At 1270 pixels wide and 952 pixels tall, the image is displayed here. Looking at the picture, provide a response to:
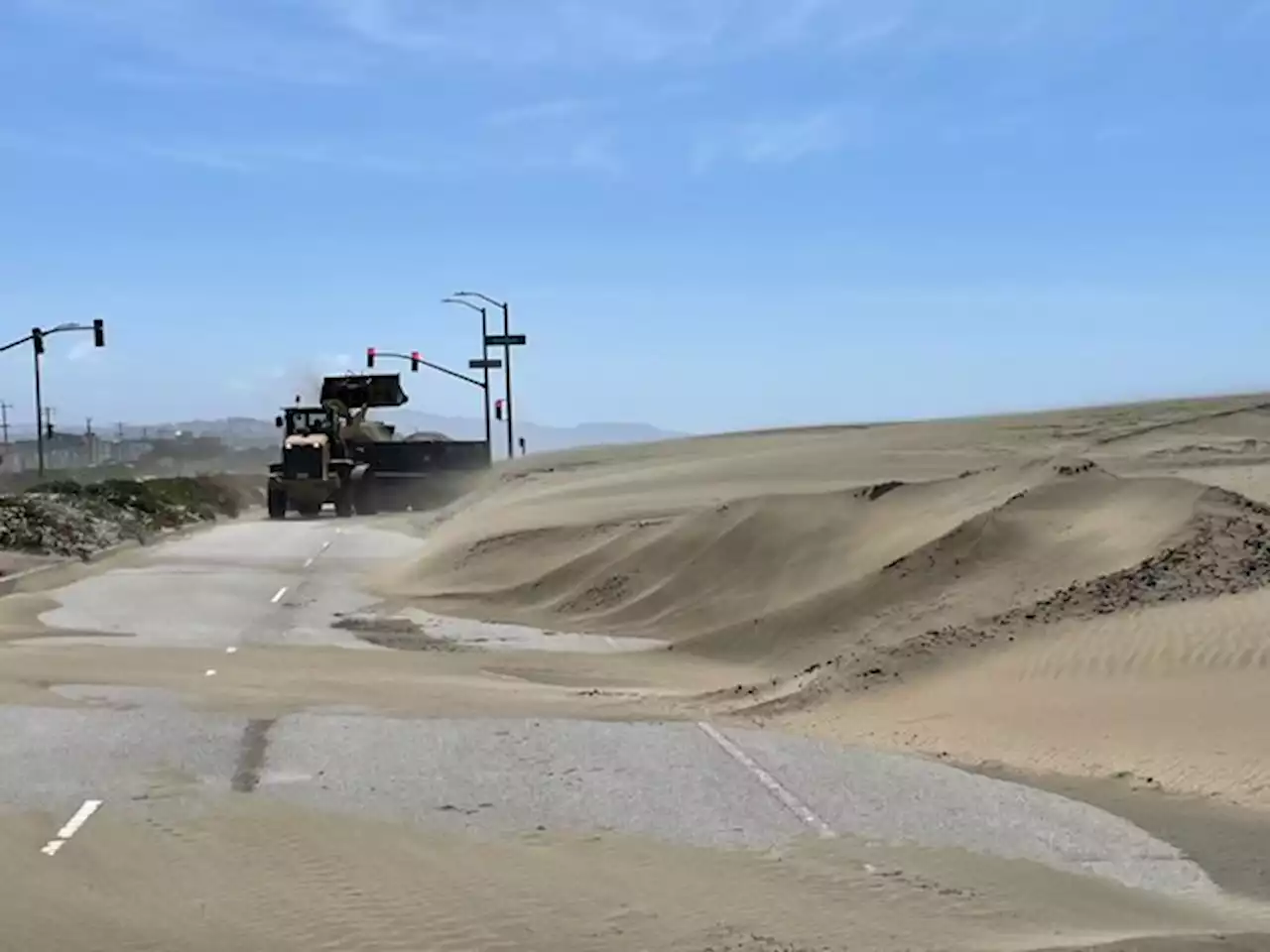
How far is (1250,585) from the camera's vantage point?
18.0 meters

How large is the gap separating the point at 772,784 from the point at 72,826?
4.36 metres

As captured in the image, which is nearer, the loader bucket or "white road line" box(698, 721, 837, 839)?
"white road line" box(698, 721, 837, 839)

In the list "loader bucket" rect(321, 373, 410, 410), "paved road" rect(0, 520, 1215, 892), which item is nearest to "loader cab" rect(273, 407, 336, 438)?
"loader bucket" rect(321, 373, 410, 410)

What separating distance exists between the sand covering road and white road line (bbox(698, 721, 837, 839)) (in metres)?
1.30

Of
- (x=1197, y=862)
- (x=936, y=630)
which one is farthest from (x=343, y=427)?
(x=1197, y=862)

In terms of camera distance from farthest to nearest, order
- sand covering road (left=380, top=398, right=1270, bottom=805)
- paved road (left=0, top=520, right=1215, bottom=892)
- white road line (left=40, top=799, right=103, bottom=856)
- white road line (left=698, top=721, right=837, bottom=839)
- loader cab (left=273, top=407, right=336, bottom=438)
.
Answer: loader cab (left=273, top=407, right=336, bottom=438), sand covering road (left=380, top=398, right=1270, bottom=805), white road line (left=698, top=721, right=837, bottom=839), paved road (left=0, top=520, right=1215, bottom=892), white road line (left=40, top=799, right=103, bottom=856)

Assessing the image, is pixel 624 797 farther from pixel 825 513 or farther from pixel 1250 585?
pixel 825 513

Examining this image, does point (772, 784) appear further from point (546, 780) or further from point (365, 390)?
point (365, 390)

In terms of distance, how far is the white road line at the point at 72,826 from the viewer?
9094 millimetres

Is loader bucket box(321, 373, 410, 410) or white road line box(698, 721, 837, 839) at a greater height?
loader bucket box(321, 373, 410, 410)

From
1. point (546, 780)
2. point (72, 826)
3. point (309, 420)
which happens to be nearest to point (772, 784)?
point (546, 780)

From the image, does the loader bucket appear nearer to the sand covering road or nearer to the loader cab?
the loader cab

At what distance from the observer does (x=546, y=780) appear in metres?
11.4

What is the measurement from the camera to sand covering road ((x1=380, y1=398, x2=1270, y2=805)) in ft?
45.5
